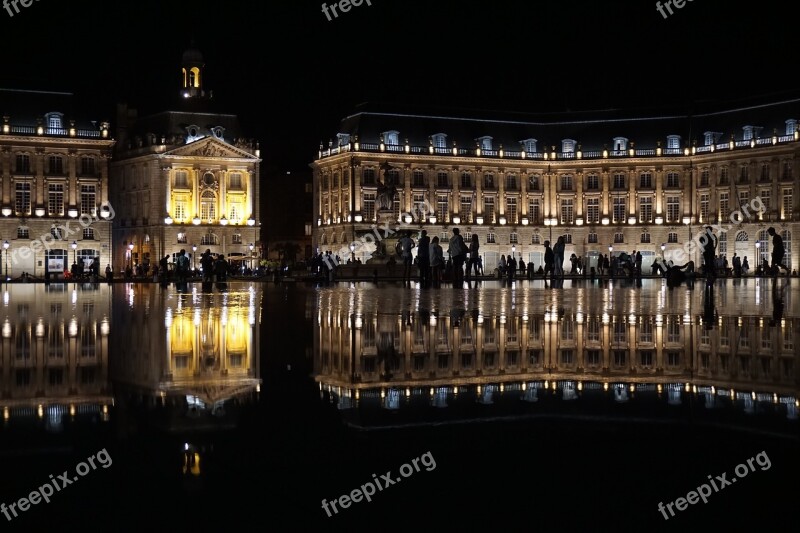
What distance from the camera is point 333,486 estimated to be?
13.2 feet

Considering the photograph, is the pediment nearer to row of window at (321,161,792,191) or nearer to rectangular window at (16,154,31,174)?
row of window at (321,161,792,191)

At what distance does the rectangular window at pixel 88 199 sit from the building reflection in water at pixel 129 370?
70.1 m

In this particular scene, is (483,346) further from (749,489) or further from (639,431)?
(749,489)

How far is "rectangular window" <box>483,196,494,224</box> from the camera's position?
93.9 m

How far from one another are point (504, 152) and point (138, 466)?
9033 centimetres

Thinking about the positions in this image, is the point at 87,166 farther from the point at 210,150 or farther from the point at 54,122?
the point at 210,150

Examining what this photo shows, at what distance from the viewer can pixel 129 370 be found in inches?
316

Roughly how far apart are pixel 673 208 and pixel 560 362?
8763cm

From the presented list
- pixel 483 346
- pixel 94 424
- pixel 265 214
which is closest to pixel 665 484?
pixel 94 424

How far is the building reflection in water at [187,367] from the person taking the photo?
5.90m

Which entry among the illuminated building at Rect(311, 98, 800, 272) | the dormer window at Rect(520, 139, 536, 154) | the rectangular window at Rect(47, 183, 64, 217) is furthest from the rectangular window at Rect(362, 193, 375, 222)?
the rectangular window at Rect(47, 183, 64, 217)

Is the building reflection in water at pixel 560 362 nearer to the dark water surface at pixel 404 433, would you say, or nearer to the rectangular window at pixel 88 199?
the dark water surface at pixel 404 433

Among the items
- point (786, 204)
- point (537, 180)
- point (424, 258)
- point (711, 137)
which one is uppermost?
point (711, 137)

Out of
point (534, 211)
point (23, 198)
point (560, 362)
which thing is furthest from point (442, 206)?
point (560, 362)
